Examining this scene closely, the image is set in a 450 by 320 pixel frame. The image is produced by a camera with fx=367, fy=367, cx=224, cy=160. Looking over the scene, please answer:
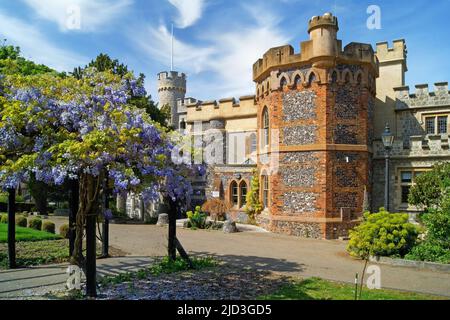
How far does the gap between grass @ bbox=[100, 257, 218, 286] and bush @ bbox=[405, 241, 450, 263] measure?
632 cm

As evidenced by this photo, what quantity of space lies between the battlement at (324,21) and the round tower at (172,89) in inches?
927

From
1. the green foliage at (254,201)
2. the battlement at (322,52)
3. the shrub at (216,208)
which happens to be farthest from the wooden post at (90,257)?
the shrub at (216,208)

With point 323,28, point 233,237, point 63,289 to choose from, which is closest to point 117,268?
point 63,289

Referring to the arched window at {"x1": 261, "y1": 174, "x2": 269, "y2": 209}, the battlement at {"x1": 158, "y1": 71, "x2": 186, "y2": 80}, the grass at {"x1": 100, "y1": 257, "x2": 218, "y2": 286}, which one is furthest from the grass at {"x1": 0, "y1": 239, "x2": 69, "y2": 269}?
the battlement at {"x1": 158, "y1": 71, "x2": 186, "y2": 80}

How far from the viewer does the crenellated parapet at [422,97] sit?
67.8 feet

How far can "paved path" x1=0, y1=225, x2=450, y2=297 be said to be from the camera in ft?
29.3

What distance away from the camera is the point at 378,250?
1209 centimetres

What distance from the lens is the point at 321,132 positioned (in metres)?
17.5

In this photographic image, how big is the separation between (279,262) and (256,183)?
9944 mm

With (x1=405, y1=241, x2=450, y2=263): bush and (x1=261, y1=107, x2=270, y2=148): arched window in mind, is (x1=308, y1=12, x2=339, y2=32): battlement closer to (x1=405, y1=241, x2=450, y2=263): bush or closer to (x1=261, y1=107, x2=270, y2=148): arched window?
(x1=261, y1=107, x2=270, y2=148): arched window

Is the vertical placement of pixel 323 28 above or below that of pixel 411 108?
above

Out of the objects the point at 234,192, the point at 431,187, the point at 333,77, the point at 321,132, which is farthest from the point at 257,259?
the point at 234,192
